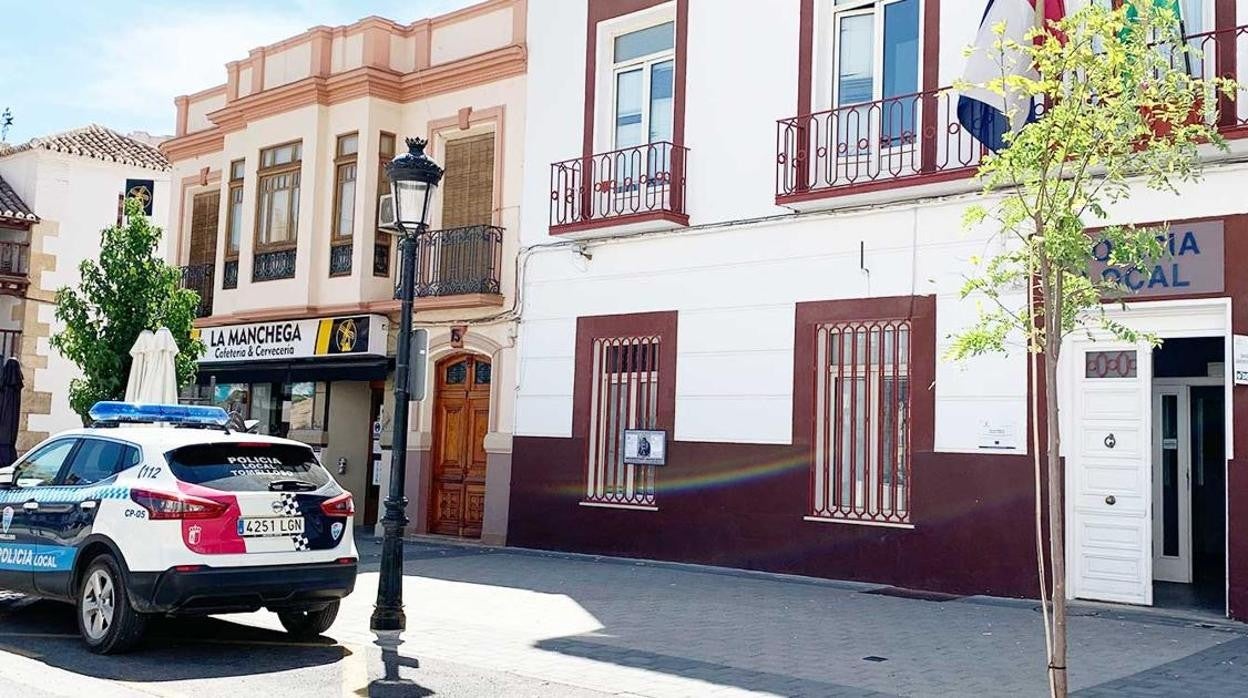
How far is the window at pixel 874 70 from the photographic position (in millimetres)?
13344

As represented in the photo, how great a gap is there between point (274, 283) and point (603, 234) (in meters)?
7.23

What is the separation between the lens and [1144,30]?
6258 mm

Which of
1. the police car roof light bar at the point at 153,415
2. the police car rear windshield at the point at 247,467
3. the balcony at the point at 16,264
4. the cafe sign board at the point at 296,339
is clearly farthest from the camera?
the balcony at the point at 16,264

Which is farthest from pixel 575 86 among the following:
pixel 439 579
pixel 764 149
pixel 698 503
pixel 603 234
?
pixel 439 579

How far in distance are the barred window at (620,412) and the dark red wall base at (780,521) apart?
0.20 m

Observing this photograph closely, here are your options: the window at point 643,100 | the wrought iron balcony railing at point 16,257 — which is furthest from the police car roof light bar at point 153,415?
the wrought iron balcony railing at point 16,257

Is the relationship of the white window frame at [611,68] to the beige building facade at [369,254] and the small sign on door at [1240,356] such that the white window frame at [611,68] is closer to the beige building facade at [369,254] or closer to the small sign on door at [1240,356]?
the beige building facade at [369,254]

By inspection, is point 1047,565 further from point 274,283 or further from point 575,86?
point 274,283

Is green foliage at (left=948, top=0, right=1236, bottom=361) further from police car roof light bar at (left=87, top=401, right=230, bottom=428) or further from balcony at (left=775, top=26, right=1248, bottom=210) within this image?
police car roof light bar at (left=87, top=401, right=230, bottom=428)

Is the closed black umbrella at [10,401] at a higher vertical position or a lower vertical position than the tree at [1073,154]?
lower

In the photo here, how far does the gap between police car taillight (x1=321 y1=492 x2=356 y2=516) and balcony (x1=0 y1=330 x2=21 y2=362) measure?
89.5ft

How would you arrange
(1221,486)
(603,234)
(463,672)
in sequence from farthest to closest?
(603,234) → (1221,486) → (463,672)

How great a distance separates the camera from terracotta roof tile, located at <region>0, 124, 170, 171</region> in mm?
33719

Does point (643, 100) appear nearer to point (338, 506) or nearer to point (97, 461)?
point (338, 506)
